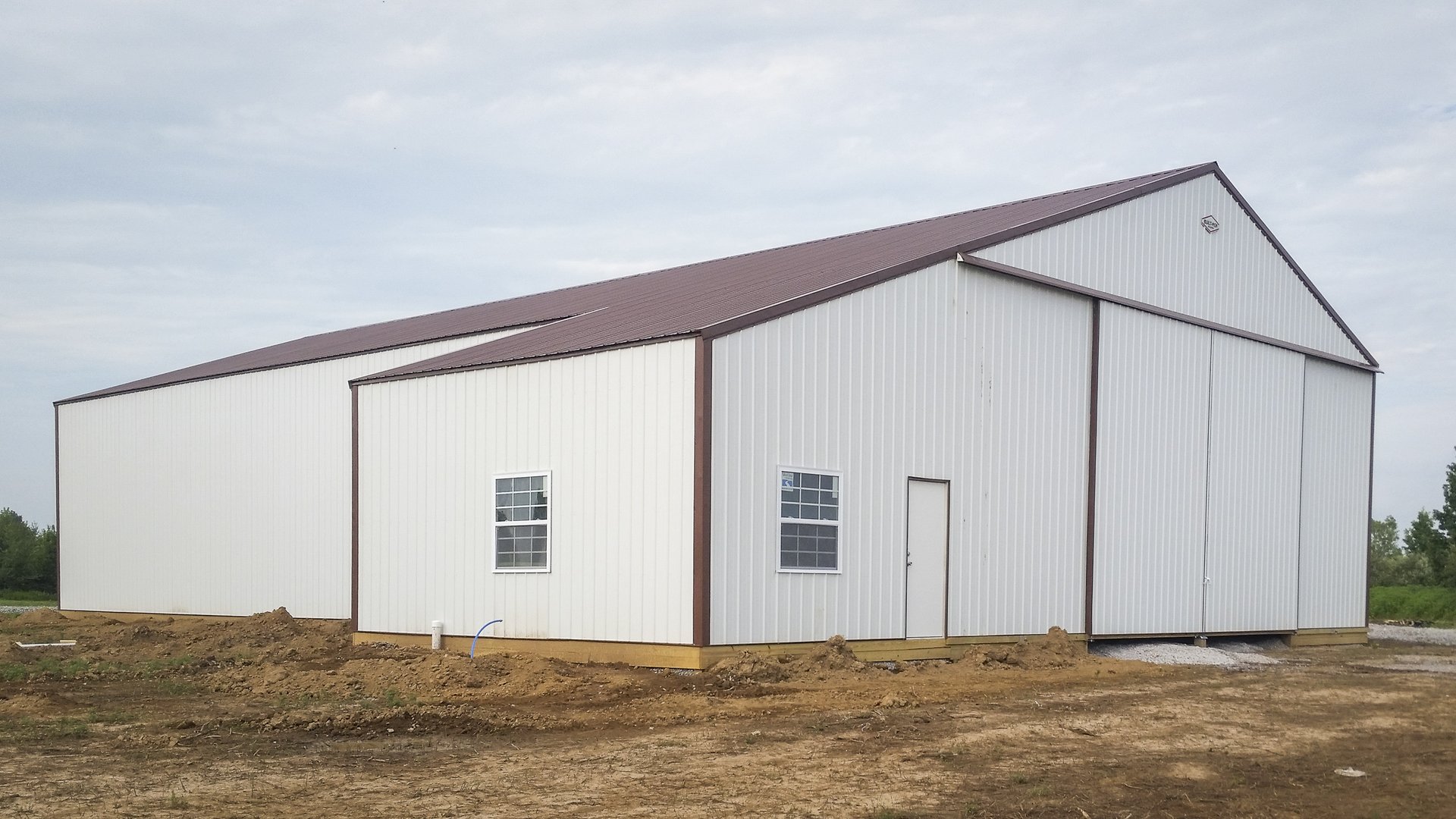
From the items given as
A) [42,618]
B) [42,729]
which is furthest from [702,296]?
[42,618]

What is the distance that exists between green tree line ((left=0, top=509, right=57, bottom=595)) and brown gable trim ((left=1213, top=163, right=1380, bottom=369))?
40.4 m

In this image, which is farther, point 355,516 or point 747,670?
point 355,516

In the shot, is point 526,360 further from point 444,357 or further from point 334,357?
point 334,357

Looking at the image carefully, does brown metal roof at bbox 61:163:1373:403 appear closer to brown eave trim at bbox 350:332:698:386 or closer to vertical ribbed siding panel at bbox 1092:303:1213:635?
brown eave trim at bbox 350:332:698:386

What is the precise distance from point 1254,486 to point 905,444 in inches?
→ 360

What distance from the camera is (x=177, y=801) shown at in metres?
8.19

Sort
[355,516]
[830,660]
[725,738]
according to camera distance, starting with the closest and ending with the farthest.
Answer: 1. [725,738]
2. [830,660]
3. [355,516]

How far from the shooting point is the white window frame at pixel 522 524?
1631cm

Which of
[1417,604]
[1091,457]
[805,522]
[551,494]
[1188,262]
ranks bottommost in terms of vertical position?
[1417,604]

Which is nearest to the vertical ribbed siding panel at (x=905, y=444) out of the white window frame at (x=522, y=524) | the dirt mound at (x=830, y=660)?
the dirt mound at (x=830, y=660)

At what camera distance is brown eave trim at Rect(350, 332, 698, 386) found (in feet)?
49.3

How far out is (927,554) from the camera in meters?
17.3

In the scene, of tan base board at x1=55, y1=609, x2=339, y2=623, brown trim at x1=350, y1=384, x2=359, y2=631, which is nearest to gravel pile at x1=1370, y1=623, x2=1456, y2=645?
brown trim at x1=350, y1=384, x2=359, y2=631

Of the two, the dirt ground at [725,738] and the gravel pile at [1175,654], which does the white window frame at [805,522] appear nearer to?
the dirt ground at [725,738]
